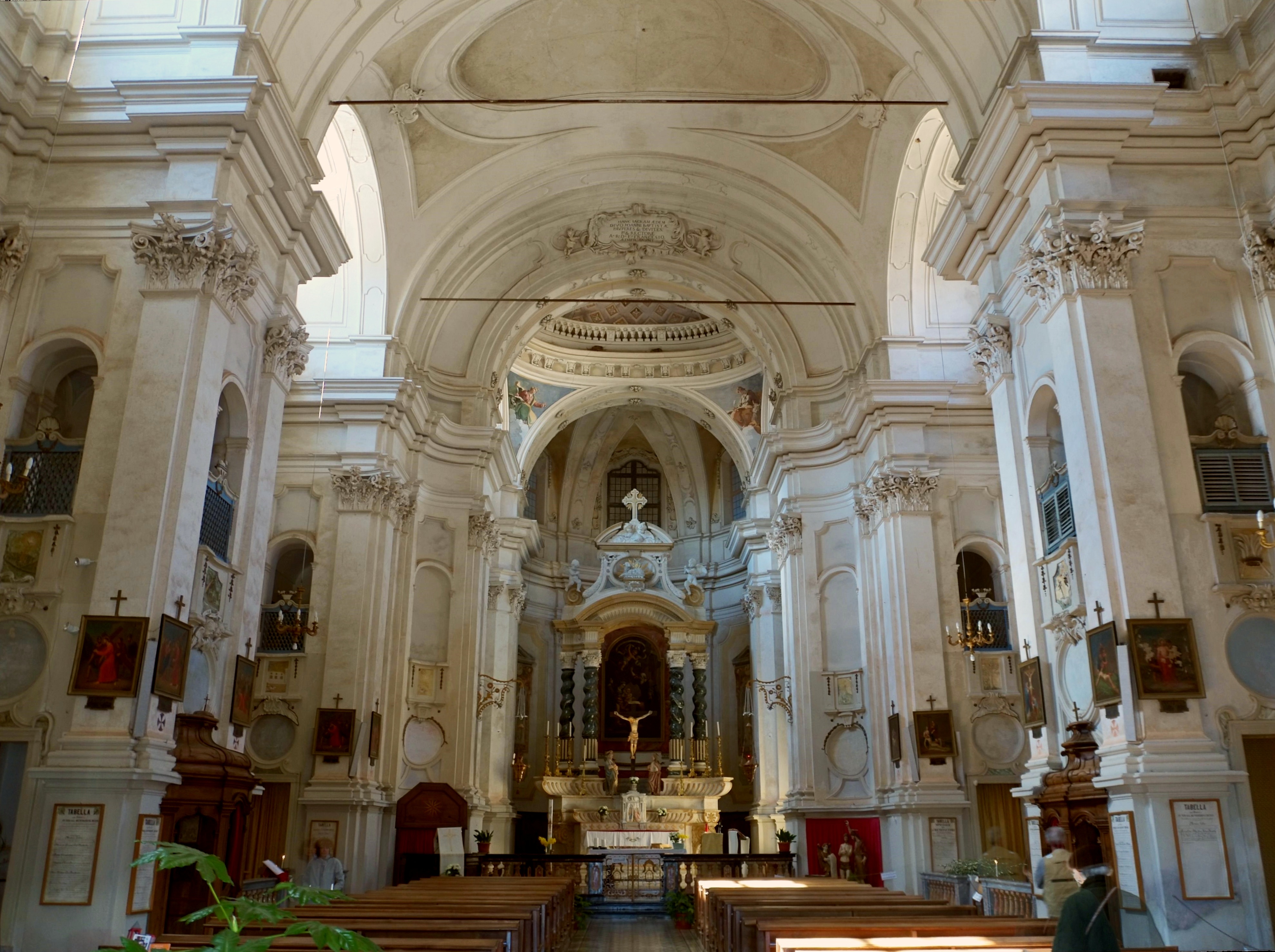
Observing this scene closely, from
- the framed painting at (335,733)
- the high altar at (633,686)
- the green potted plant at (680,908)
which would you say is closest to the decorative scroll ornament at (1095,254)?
the green potted plant at (680,908)

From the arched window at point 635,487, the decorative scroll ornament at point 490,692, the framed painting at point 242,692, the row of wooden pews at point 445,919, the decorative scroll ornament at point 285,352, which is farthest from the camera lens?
the arched window at point 635,487

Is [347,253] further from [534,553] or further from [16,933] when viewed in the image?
[534,553]

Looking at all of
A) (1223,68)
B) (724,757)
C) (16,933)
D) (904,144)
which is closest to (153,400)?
(16,933)

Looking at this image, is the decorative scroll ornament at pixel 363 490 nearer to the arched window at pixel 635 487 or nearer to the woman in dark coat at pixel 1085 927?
the woman in dark coat at pixel 1085 927

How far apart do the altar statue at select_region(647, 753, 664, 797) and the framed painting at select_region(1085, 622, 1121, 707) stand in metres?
17.7

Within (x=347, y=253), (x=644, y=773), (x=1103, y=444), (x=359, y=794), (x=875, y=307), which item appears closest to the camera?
(x=1103, y=444)

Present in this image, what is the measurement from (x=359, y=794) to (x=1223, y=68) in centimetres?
1276

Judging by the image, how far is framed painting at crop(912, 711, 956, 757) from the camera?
14.5 metres

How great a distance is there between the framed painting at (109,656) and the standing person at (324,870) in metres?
5.28

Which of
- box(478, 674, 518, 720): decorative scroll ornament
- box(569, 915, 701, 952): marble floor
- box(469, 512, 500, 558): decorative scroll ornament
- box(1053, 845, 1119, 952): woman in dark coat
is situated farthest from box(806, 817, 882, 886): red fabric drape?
box(1053, 845, 1119, 952): woman in dark coat

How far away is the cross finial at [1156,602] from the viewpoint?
8.28 meters

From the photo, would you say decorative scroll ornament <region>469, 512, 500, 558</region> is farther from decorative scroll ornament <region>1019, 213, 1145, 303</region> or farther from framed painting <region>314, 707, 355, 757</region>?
decorative scroll ornament <region>1019, 213, 1145, 303</region>

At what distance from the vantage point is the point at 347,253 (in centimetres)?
1268

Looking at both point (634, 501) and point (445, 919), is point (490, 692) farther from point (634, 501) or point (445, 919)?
point (445, 919)
